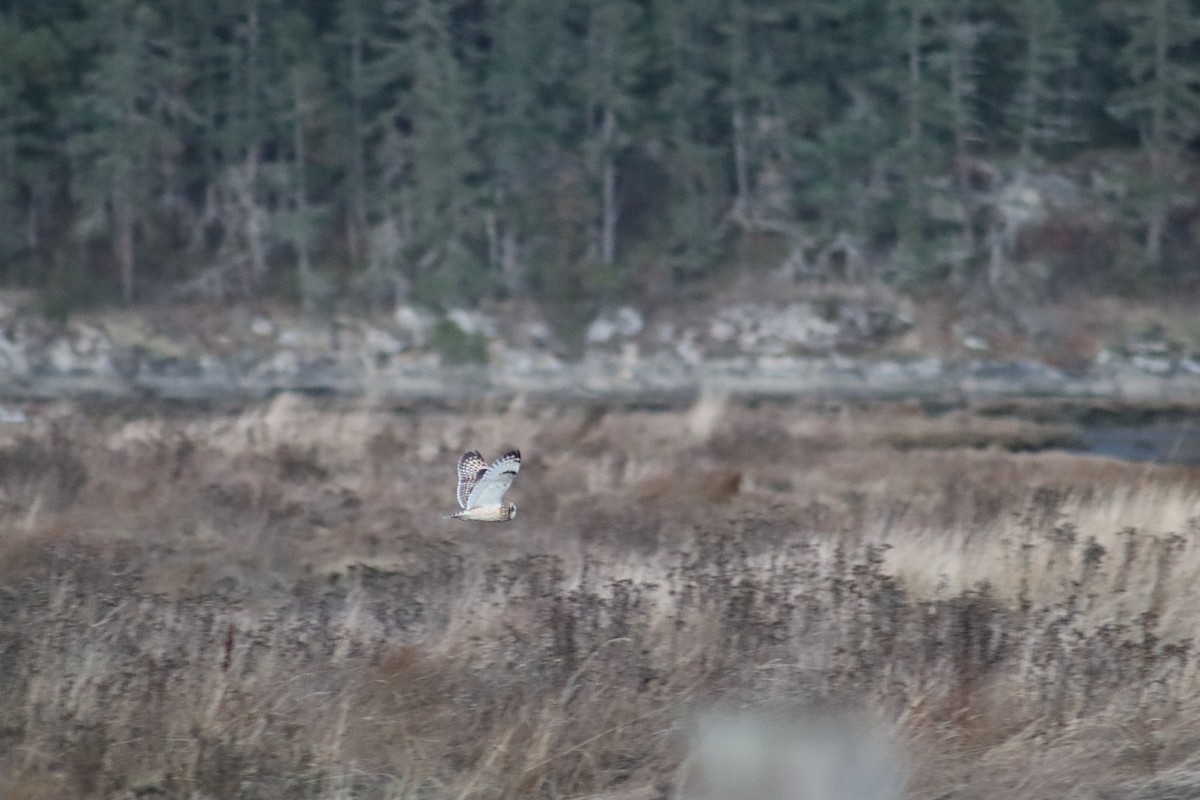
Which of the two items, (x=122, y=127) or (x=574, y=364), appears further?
(x=122, y=127)

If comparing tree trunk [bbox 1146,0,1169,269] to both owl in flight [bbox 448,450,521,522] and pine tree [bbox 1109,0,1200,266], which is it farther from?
owl in flight [bbox 448,450,521,522]

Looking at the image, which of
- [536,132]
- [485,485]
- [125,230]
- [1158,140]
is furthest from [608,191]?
[485,485]

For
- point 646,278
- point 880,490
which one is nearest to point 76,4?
point 646,278

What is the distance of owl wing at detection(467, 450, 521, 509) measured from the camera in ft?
25.6

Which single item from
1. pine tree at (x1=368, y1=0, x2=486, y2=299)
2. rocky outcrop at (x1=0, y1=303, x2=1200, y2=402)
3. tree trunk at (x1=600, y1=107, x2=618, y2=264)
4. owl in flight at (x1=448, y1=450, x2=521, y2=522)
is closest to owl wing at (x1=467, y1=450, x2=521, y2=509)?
owl in flight at (x1=448, y1=450, x2=521, y2=522)

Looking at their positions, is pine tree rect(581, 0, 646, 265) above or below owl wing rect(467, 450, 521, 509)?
above

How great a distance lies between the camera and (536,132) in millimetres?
31828

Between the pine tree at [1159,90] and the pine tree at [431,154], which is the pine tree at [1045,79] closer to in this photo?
the pine tree at [1159,90]

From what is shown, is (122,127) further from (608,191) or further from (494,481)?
(494,481)

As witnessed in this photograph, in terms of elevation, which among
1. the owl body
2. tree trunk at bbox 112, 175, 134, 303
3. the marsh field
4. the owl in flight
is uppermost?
tree trunk at bbox 112, 175, 134, 303

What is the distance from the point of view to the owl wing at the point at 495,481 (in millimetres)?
7816

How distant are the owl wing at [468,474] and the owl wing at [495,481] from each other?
0.09m

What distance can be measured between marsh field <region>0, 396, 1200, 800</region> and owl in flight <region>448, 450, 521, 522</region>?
0.33 m

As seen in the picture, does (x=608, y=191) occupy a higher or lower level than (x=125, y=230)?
higher
